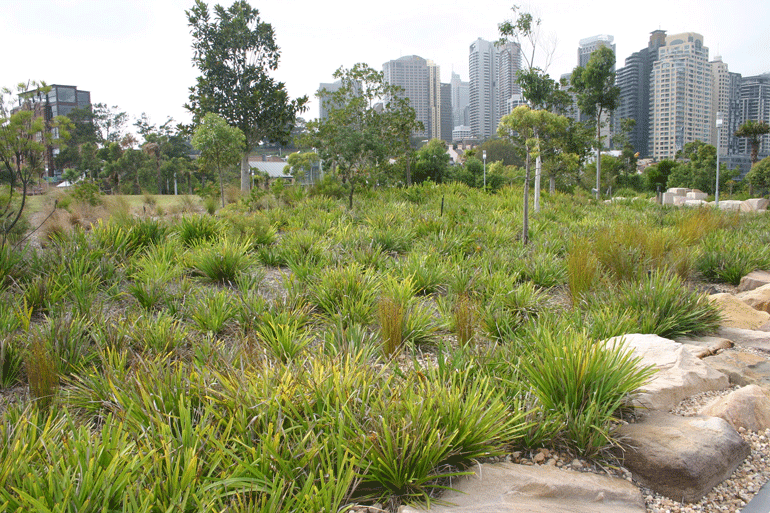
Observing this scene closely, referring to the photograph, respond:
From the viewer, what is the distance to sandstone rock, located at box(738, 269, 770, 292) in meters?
6.12

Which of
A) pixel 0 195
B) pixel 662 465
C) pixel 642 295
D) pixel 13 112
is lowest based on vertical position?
pixel 662 465

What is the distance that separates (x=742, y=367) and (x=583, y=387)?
Result: 1.80m

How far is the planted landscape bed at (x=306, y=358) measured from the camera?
2066 mm

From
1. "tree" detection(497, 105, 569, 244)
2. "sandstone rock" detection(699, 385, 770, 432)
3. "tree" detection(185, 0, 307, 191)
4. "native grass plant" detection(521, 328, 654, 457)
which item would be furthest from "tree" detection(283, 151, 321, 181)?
"sandstone rock" detection(699, 385, 770, 432)

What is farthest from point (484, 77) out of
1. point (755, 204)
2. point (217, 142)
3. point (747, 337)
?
point (747, 337)

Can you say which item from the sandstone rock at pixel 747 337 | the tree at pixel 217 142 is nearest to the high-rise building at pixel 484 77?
the tree at pixel 217 142

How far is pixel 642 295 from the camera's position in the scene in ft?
15.0

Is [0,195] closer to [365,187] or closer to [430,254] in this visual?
[430,254]

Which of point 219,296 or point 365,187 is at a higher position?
point 365,187

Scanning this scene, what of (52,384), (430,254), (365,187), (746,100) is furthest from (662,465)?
(746,100)

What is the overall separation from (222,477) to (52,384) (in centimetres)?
174

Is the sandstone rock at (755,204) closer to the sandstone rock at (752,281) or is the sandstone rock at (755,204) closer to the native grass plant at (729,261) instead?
the native grass plant at (729,261)

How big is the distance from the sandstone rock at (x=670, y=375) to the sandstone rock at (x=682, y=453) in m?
0.24

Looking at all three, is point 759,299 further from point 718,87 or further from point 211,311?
point 718,87
